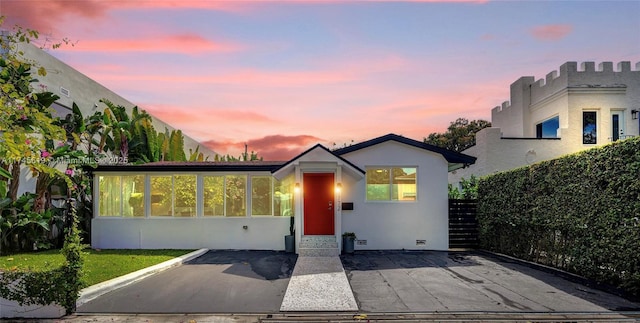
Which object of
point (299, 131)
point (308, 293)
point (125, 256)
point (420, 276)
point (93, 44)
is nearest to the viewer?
point (308, 293)

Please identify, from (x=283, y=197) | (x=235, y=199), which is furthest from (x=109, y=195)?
(x=283, y=197)

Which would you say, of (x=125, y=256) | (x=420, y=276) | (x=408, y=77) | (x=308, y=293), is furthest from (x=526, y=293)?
(x=125, y=256)

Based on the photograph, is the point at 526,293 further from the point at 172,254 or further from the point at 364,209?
the point at 172,254

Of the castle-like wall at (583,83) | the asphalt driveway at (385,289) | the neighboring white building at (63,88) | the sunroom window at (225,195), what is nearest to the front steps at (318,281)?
the asphalt driveway at (385,289)

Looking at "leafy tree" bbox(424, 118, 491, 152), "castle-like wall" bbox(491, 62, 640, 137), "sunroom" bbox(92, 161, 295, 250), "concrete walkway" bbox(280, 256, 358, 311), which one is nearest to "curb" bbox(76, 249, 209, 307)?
"sunroom" bbox(92, 161, 295, 250)

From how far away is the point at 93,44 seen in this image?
1145 centimetres

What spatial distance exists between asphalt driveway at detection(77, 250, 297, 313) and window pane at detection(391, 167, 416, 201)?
4.70m

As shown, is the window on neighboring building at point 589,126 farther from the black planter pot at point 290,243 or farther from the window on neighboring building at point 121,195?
the window on neighboring building at point 121,195

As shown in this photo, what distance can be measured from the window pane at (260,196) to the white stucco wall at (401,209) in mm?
2716

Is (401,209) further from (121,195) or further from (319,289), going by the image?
Answer: (121,195)

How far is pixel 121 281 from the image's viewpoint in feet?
25.2

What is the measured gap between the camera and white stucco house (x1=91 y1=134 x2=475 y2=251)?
1251cm

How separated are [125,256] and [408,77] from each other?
1199 cm

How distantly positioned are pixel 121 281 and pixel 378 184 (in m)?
8.43
